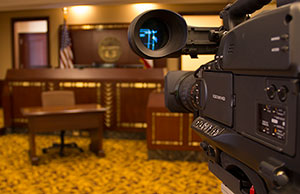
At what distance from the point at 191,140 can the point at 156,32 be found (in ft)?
10.6

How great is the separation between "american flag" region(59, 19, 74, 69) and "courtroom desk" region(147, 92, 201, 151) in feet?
10.2

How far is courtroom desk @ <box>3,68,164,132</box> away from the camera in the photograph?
5.41m

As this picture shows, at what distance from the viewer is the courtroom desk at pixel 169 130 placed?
4.10 meters

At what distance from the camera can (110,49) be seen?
7.39 m

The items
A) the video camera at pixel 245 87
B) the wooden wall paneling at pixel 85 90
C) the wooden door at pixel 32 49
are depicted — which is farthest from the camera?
the wooden door at pixel 32 49

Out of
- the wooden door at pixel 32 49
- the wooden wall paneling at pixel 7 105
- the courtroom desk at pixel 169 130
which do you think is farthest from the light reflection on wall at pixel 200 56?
the wooden door at pixel 32 49

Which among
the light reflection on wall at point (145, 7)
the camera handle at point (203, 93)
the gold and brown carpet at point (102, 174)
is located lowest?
the gold and brown carpet at point (102, 174)

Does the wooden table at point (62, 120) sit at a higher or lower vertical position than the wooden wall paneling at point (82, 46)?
lower

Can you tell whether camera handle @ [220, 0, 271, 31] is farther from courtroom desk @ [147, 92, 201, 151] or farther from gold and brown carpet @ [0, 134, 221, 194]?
courtroom desk @ [147, 92, 201, 151]

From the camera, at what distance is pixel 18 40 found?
28.3 ft

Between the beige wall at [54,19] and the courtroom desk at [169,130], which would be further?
the beige wall at [54,19]

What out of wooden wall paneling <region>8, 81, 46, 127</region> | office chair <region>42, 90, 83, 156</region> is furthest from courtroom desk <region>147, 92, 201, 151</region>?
wooden wall paneling <region>8, 81, 46, 127</region>

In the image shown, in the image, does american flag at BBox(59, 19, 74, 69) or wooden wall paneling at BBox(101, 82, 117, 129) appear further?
american flag at BBox(59, 19, 74, 69)

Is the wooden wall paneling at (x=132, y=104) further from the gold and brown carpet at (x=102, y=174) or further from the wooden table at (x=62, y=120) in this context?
the wooden table at (x=62, y=120)
